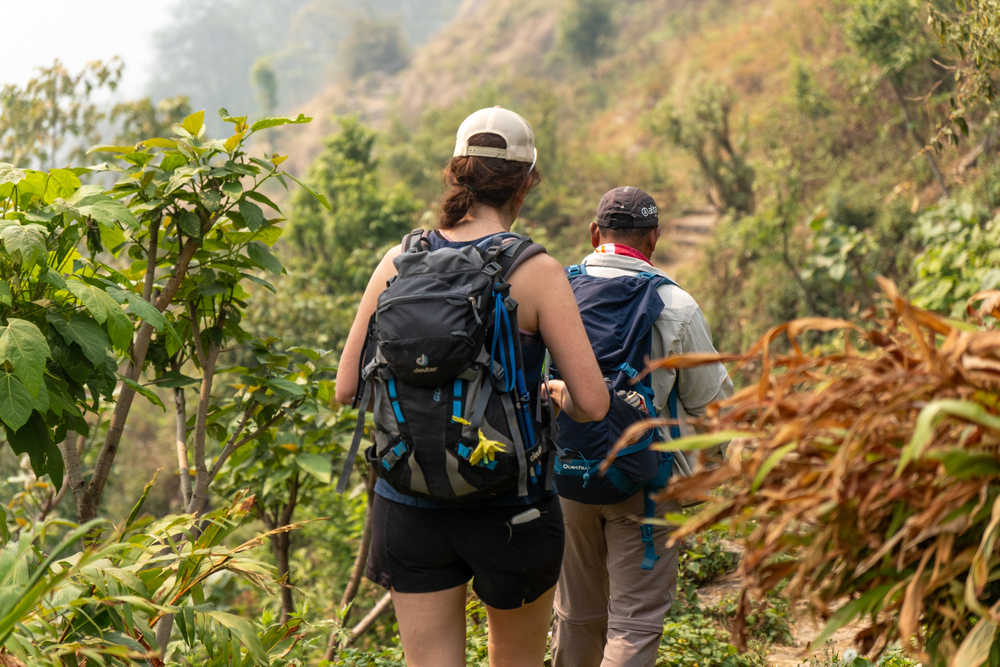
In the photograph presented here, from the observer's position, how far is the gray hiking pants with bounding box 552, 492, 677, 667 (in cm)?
253

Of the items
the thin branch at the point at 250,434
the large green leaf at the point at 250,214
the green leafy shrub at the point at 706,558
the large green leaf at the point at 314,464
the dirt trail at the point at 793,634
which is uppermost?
the large green leaf at the point at 250,214

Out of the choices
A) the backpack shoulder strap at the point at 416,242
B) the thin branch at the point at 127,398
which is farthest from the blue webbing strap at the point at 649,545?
the thin branch at the point at 127,398

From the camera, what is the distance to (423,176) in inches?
952

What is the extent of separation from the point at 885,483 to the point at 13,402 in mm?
1733

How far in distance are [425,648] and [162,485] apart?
666 inches

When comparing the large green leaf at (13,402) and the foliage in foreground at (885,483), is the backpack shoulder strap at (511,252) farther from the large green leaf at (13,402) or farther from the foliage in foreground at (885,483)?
the large green leaf at (13,402)

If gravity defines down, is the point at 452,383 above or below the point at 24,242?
below

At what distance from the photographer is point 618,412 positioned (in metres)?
2.40

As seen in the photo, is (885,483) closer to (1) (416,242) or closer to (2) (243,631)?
(1) (416,242)

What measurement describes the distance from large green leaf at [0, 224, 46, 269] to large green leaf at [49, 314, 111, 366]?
20 centimetres

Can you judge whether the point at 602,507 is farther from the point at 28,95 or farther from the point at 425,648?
the point at 28,95

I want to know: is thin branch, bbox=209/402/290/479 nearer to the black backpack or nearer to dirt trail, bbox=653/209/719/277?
the black backpack

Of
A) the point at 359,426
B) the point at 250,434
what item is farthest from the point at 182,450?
the point at 359,426

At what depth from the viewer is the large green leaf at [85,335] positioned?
2.13 meters
